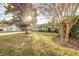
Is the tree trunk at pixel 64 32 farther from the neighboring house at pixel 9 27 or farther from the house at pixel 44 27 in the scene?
the neighboring house at pixel 9 27

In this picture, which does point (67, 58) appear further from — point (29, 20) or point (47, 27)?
point (29, 20)

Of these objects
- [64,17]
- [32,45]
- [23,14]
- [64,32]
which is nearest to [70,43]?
[64,32]

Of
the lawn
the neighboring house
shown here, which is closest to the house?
the lawn

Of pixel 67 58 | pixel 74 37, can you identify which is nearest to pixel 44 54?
pixel 67 58

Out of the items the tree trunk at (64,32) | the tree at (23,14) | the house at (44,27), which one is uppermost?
the tree at (23,14)

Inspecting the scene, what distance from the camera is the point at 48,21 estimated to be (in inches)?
64.4

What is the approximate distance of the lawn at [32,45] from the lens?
161 centimetres

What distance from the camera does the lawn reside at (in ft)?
5.29

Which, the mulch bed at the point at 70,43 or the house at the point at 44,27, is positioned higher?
the house at the point at 44,27

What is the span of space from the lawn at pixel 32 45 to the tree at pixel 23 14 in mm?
101

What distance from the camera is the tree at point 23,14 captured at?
5.39 ft

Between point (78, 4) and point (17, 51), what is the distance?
0.72 meters

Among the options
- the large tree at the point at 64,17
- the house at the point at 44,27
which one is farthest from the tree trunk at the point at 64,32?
the house at the point at 44,27

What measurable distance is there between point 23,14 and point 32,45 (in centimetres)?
31
